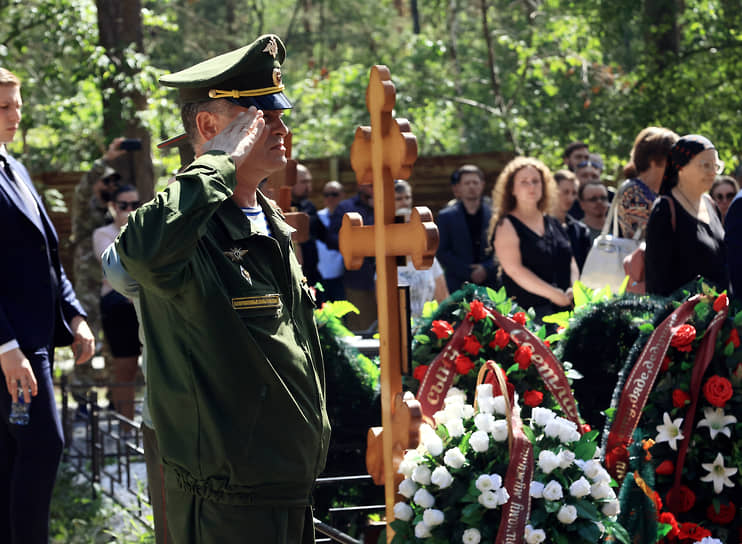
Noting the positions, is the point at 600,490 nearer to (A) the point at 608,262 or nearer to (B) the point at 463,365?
(B) the point at 463,365

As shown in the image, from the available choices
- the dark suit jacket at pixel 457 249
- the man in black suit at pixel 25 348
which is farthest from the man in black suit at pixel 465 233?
the man in black suit at pixel 25 348

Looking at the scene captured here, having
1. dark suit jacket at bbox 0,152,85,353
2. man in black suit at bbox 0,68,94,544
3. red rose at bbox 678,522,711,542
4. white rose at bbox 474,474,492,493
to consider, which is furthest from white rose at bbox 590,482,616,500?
dark suit jacket at bbox 0,152,85,353

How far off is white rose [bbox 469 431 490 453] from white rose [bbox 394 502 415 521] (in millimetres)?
285

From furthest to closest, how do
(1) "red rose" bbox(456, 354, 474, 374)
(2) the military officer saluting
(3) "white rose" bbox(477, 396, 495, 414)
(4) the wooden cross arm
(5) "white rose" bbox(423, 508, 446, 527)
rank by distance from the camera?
(1) "red rose" bbox(456, 354, 474, 374), (3) "white rose" bbox(477, 396, 495, 414), (5) "white rose" bbox(423, 508, 446, 527), (4) the wooden cross arm, (2) the military officer saluting

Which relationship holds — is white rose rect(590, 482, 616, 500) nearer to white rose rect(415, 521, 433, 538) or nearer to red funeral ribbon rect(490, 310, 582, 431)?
white rose rect(415, 521, 433, 538)

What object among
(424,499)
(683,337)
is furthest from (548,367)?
(424,499)

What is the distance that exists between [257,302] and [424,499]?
106cm

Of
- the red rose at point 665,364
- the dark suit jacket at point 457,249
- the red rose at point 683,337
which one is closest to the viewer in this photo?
the red rose at point 683,337

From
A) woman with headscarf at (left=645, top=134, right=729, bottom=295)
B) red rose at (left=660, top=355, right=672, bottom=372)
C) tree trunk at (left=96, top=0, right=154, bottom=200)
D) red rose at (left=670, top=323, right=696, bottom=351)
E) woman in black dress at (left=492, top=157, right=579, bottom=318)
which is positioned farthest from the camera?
tree trunk at (left=96, top=0, right=154, bottom=200)

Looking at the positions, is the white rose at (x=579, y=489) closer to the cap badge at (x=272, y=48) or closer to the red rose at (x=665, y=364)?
the red rose at (x=665, y=364)

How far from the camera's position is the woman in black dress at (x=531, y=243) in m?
6.32

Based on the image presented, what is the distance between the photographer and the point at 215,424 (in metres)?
2.53

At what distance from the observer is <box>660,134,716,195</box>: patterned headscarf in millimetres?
5379

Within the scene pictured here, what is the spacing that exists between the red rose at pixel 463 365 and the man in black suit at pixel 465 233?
12.6 ft
